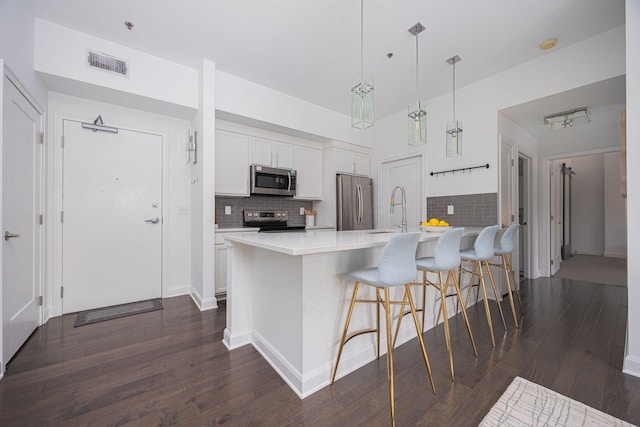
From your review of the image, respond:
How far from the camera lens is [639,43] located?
5.54 feet

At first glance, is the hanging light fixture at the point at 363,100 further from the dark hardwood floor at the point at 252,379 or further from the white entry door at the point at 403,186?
the white entry door at the point at 403,186

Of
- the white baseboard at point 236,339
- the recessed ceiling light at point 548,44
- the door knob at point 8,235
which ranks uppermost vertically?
the recessed ceiling light at point 548,44

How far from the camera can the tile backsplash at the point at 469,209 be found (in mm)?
3209

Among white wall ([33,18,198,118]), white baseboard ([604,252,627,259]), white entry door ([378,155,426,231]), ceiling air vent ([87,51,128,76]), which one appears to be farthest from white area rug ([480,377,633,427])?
white baseboard ([604,252,627,259])

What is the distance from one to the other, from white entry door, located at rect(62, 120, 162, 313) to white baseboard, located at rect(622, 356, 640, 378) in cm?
434

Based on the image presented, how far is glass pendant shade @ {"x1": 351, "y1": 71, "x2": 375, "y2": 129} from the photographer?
1940 mm

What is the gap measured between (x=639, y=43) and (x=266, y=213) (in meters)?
3.93

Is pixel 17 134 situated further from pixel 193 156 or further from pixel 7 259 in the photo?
pixel 193 156

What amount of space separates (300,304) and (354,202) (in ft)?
9.93

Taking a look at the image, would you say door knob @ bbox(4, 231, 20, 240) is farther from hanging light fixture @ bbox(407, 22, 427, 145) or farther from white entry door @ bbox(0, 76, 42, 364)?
hanging light fixture @ bbox(407, 22, 427, 145)

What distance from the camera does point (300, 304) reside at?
5.08 ft

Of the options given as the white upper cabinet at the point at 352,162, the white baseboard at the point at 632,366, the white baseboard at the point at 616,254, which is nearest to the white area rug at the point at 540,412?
the white baseboard at the point at 632,366

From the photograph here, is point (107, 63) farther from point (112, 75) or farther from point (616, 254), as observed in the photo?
point (616, 254)

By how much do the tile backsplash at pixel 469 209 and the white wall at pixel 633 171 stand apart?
4.77 feet
